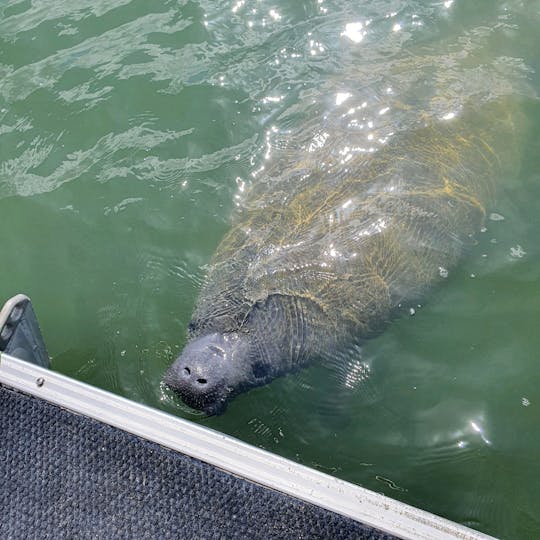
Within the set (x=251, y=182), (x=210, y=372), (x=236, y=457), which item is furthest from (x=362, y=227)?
(x=236, y=457)

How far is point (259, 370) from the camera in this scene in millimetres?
4176

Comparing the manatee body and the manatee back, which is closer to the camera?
the manatee body

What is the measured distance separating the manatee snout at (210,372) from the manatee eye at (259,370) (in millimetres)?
92

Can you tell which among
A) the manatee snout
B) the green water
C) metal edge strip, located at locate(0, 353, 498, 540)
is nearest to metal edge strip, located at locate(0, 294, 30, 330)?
metal edge strip, located at locate(0, 353, 498, 540)

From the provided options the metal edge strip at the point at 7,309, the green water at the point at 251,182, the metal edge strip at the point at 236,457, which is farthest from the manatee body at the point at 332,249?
the metal edge strip at the point at 7,309

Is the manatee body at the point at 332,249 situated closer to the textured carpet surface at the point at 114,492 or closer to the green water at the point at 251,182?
the green water at the point at 251,182

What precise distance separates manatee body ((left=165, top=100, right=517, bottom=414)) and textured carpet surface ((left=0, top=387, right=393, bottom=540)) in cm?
61

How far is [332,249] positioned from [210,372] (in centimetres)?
121

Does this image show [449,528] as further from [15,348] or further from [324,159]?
[324,159]

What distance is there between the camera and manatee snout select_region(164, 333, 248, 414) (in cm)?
385

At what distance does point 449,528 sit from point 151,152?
13.9ft

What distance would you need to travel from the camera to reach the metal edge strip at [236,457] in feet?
10.0

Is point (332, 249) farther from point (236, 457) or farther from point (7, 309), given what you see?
point (7, 309)

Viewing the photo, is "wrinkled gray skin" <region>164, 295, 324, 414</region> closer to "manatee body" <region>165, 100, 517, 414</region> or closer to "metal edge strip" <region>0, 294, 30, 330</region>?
"manatee body" <region>165, 100, 517, 414</region>
